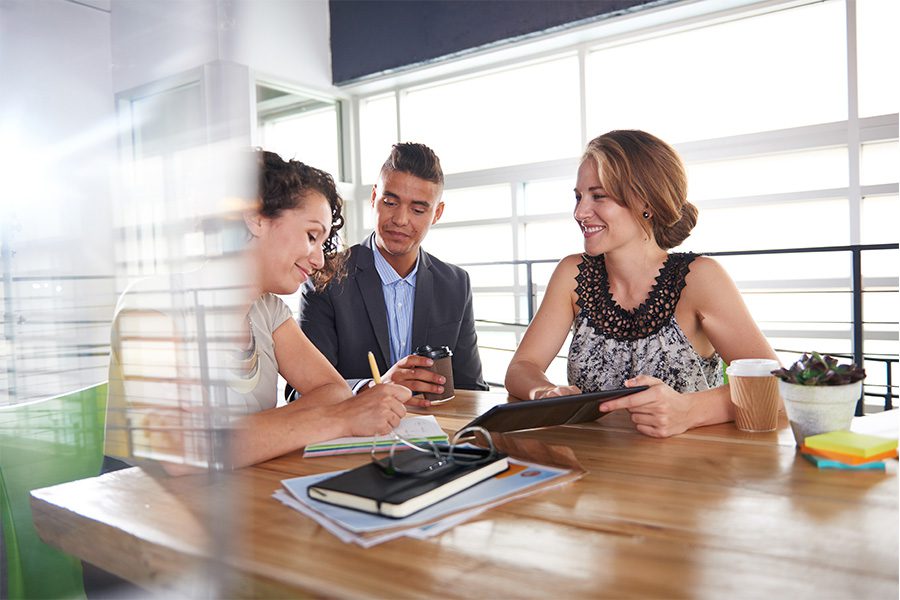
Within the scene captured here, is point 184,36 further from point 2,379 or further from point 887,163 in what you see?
point 887,163

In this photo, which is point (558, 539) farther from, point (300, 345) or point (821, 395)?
point (300, 345)

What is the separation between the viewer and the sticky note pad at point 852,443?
3.10 ft

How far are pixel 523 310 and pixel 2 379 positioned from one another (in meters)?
4.69

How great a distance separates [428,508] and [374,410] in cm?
45

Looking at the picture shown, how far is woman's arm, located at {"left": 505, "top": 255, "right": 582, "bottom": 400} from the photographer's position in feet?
5.63

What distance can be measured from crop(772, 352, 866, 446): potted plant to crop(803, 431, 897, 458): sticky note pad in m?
0.03

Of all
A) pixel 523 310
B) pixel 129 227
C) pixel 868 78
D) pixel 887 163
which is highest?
pixel 868 78

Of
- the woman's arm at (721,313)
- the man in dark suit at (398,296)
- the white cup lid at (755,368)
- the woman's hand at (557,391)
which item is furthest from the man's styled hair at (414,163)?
the white cup lid at (755,368)

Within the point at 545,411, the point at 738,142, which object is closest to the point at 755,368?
the point at 545,411

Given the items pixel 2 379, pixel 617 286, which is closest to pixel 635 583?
pixel 2 379

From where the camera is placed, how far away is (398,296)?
229 cm

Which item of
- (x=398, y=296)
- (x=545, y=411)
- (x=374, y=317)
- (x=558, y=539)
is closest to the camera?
(x=558, y=539)

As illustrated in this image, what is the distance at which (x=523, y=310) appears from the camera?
5.30 metres

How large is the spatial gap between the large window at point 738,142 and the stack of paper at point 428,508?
3.16 meters
